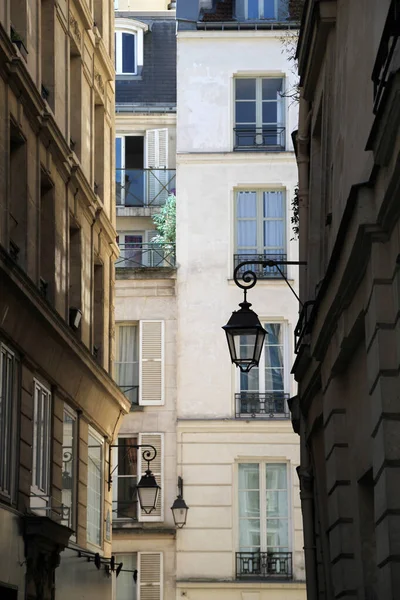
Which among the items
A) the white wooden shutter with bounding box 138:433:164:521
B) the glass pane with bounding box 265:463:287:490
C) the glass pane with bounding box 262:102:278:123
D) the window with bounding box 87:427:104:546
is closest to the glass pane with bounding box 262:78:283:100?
the glass pane with bounding box 262:102:278:123

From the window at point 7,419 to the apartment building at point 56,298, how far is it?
3 centimetres

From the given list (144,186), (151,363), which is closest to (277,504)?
(151,363)

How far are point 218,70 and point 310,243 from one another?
2179 centimetres

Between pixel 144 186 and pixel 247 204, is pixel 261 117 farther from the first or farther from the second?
pixel 144 186

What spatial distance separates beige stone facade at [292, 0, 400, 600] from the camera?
9.34 meters

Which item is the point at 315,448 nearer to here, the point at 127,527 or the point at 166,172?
the point at 127,527

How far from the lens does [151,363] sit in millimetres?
35719

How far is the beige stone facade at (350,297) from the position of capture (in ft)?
30.7

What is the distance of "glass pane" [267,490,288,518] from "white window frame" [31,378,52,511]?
44.1ft

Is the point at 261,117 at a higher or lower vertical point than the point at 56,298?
higher

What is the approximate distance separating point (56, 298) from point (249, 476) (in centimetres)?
1378

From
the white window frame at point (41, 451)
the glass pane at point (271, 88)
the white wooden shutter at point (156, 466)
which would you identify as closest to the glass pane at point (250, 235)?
the glass pane at point (271, 88)

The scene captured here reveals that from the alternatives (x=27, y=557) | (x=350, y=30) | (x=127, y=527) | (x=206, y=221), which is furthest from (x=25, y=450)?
(x=206, y=221)

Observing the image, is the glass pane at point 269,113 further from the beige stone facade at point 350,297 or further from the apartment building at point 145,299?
the beige stone facade at point 350,297
